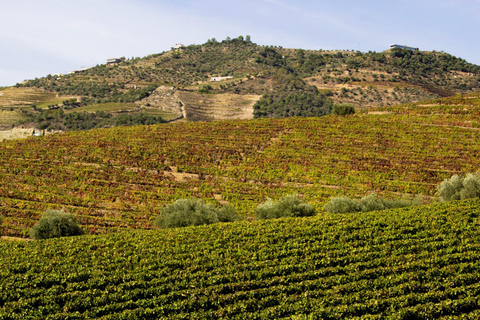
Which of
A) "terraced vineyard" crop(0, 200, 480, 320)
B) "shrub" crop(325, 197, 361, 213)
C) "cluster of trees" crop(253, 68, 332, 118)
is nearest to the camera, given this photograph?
"terraced vineyard" crop(0, 200, 480, 320)

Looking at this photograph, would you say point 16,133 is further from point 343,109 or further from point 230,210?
point 230,210

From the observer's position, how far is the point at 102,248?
2339 centimetres

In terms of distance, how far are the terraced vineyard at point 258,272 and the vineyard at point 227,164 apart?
9467mm

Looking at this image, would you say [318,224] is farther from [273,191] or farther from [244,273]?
[273,191]

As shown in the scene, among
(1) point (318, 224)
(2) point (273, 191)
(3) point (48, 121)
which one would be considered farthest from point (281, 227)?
(3) point (48, 121)

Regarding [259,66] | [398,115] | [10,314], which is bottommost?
[10,314]

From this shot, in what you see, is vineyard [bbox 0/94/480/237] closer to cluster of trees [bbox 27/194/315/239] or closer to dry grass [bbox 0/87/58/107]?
cluster of trees [bbox 27/194/315/239]

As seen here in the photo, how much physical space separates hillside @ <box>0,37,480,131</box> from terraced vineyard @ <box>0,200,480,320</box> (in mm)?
79970

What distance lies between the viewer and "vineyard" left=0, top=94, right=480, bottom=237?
37.0 m

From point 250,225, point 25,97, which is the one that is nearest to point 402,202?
point 250,225

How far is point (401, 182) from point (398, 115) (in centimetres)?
2409

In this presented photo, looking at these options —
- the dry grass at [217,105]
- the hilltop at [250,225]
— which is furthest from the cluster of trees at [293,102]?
the hilltop at [250,225]

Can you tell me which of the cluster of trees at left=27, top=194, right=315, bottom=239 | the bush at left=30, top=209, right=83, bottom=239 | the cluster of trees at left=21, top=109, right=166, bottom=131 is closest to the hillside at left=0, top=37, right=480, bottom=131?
the cluster of trees at left=21, top=109, right=166, bottom=131

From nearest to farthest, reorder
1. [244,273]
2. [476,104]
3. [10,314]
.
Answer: [10,314]
[244,273]
[476,104]
